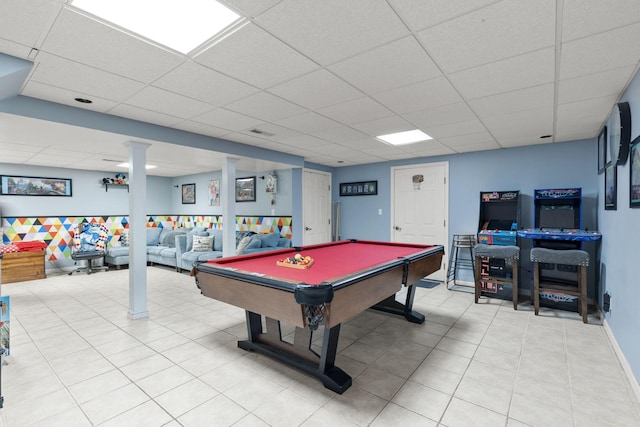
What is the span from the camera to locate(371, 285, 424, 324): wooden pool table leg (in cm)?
372

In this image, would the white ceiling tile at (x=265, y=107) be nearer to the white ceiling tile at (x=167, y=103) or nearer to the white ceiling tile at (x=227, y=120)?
the white ceiling tile at (x=227, y=120)

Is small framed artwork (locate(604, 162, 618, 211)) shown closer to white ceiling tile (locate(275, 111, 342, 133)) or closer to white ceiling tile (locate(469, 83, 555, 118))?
white ceiling tile (locate(469, 83, 555, 118))

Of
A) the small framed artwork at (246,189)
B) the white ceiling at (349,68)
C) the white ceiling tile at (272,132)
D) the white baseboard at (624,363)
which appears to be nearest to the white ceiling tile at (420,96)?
the white ceiling at (349,68)

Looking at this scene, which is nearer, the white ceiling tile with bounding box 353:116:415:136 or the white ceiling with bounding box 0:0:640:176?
the white ceiling with bounding box 0:0:640:176

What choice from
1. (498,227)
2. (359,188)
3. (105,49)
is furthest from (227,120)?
(498,227)

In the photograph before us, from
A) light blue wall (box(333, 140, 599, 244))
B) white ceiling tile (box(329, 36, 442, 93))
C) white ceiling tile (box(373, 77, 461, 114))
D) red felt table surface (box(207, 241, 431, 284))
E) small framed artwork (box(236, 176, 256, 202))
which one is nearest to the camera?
white ceiling tile (box(329, 36, 442, 93))

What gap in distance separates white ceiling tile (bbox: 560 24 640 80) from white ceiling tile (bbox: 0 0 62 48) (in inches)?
123

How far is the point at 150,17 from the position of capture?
70.2 inches

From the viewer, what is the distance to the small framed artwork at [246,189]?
7414mm

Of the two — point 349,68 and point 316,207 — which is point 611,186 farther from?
point 316,207

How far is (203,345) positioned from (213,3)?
292 cm

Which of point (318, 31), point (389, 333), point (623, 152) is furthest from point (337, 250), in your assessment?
point (623, 152)

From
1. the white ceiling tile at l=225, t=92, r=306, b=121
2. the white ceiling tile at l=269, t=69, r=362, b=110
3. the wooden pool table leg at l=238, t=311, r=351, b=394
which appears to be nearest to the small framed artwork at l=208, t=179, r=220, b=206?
the white ceiling tile at l=225, t=92, r=306, b=121

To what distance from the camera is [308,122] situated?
3.78 meters
